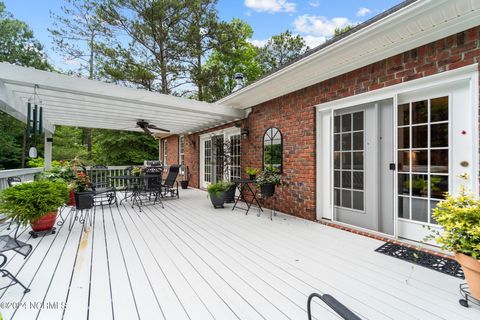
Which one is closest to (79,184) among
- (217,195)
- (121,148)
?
A: (217,195)

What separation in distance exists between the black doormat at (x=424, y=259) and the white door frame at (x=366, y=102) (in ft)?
1.22

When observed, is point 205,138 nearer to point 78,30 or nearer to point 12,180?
point 12,180

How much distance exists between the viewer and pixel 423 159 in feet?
9.64

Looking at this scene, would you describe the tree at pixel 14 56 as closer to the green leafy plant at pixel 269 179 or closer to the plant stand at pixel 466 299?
the green leafy plant at pixel 269 179

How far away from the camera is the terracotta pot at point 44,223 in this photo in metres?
3.56

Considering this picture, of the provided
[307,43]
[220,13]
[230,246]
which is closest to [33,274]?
[230,246]

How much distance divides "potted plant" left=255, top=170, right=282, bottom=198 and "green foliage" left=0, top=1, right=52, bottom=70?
17.7m

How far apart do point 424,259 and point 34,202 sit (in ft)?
16.6

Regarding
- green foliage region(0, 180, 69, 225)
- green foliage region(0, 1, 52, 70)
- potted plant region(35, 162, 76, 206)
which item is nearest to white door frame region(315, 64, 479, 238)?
green foliage region(0, 180, 69, 225)

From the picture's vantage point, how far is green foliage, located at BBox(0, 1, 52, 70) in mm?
14656

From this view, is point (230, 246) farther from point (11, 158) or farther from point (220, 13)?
point (11, 158)

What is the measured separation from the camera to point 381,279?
86.8 inches

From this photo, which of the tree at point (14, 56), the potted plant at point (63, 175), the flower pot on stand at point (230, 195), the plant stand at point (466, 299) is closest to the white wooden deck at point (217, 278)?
the plant stand at point (466, 299)

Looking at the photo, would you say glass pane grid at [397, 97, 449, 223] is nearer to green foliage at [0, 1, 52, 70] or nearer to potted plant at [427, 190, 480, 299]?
potted plant at [427, 190, 480, 299]
